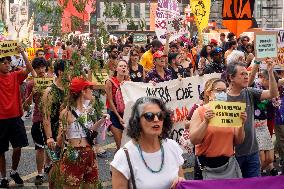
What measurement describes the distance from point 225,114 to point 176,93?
13.6ft

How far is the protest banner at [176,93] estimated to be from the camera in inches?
344

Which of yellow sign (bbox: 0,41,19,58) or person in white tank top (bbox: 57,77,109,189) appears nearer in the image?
person in white tank top (bbox: 57,77,109,189)

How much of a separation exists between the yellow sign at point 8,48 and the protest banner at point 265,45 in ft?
9.65

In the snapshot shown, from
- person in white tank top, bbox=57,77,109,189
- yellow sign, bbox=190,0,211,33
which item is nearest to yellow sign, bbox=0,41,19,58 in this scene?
person in white tank top, bbox=57,77,109,189

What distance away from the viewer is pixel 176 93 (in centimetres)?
903

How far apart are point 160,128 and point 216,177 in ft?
4.55

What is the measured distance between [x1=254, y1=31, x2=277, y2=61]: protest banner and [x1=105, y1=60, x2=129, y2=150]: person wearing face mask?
2292 millimetres

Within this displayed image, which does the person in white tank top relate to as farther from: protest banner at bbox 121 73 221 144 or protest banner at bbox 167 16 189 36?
protest banner at bbox 167 16 189 36

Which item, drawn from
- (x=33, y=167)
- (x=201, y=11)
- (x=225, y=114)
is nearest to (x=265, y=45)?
(x=225, y=114)

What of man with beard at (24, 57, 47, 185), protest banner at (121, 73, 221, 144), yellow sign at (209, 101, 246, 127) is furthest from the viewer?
protest banner at (121, 73, 221, 144)

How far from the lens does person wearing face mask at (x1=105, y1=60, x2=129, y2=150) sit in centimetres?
823

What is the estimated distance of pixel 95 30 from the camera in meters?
5.41

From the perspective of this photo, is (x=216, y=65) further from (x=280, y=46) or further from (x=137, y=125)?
(x=137, y=125)

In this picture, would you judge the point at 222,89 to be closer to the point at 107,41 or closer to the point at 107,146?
the point at 107,41
